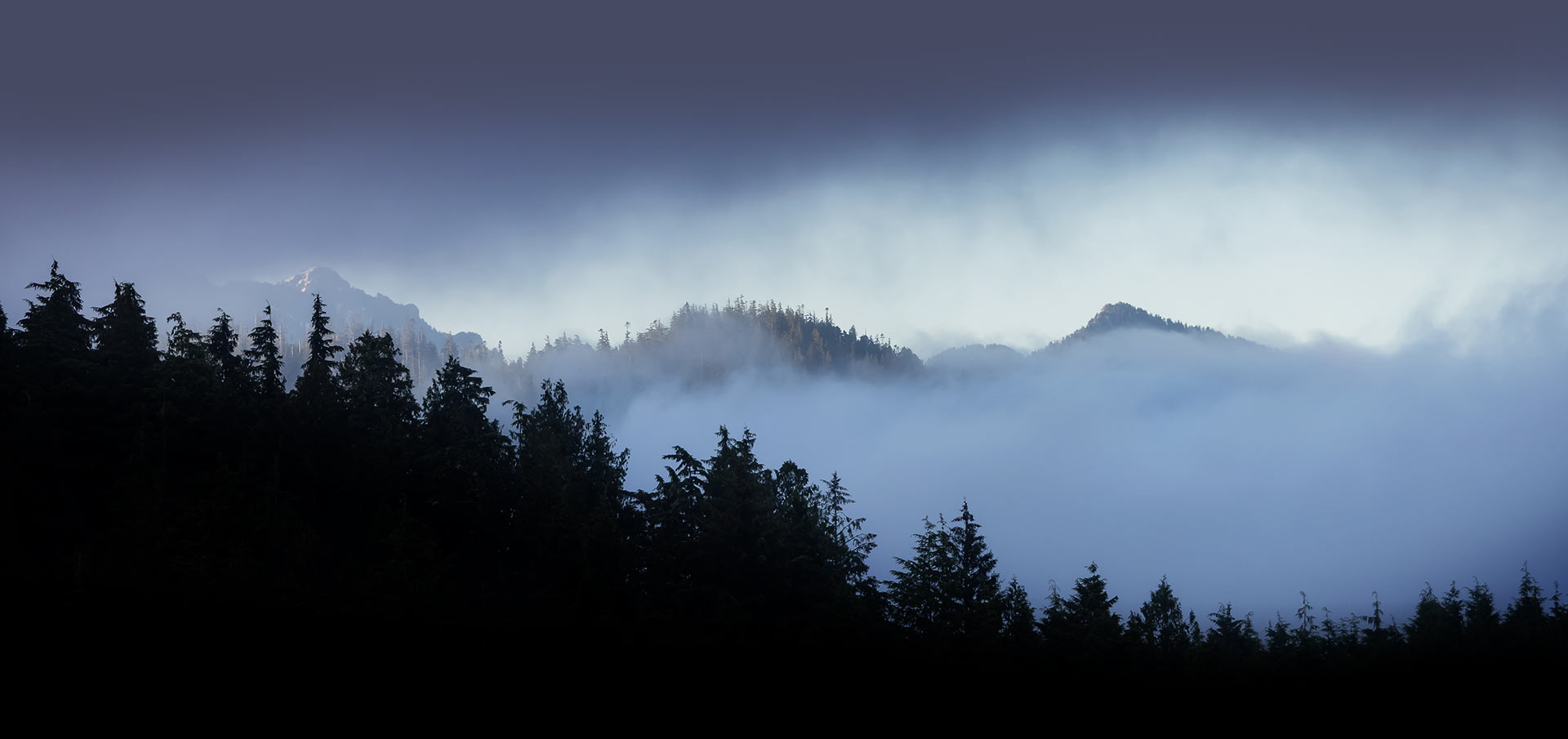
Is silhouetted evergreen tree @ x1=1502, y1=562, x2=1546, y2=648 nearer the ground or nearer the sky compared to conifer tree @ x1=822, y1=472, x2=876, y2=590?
nearer the ground

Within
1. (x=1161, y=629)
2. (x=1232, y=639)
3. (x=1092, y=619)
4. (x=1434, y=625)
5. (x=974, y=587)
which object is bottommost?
(x=1232, y=639)

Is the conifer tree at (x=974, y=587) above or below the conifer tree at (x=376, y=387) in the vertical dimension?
below

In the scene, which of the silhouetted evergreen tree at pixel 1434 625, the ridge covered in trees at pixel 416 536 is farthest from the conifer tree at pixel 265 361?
the silhouetted evergreen tree at pixel 1434 625

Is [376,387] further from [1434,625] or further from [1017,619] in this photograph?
[1434,625]

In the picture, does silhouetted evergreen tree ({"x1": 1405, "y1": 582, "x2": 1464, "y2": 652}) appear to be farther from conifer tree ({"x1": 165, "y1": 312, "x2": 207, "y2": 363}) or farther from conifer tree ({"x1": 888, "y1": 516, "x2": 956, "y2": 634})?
conifer tree ({"x1": 165, "y1": 312, "x2": 207, "y2": 363})

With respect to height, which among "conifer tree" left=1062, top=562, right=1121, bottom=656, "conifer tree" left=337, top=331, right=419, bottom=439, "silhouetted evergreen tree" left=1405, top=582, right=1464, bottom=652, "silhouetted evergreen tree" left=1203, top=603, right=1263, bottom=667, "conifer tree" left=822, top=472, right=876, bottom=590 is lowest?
"silhouetted evergreen tree" left=1203, top=603, right=1263, bottom=667

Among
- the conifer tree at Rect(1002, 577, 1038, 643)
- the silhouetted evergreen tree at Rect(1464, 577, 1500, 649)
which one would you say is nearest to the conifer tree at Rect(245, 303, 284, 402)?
the conifer tree at Rect(1002, 577, 1038, 643)

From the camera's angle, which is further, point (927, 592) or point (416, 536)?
point (927, 592)

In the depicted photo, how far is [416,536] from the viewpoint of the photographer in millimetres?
43719

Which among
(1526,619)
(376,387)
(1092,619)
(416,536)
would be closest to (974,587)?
(1092,619)

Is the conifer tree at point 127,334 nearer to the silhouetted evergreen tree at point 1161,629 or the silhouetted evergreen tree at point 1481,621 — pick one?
the silhouetted evergreen tree at point 1161,629

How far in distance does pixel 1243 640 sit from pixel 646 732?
69.3 metres

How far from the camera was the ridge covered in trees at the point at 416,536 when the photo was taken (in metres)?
36.1

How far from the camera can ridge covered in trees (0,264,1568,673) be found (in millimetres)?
36125
